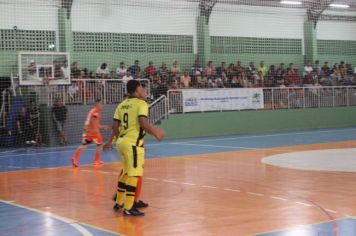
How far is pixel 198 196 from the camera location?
10242 millimetres

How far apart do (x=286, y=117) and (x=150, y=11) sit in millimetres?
8969

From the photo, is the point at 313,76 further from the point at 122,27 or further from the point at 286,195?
the point at 286,195

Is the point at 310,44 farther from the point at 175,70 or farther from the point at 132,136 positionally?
the point at 132,136

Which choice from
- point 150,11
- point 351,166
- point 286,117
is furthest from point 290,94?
point 351,166

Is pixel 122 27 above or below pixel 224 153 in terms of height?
above

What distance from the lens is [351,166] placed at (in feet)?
46.9

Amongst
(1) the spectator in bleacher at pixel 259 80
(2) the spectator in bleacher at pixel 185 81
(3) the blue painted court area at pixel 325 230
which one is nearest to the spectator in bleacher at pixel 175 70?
(2) the spectator in bleacher at pixel 185 81

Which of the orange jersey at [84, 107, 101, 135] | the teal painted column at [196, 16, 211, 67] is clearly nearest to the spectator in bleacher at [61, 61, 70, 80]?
the orange jersey at [84, 107, 101, 135]

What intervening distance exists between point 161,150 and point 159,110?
212 inches

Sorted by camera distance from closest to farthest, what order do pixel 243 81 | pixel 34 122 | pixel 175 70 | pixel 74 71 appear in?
pixel 34 122, pixel 74 71, pixel 175 70, pixel 243 81

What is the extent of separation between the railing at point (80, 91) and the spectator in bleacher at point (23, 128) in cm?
112

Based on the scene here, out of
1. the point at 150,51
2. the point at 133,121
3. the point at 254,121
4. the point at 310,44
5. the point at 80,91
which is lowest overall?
the point at 254,121

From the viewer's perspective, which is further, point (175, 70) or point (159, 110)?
point (175, 70)

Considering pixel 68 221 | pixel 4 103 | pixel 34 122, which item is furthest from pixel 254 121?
pixel 68 221
